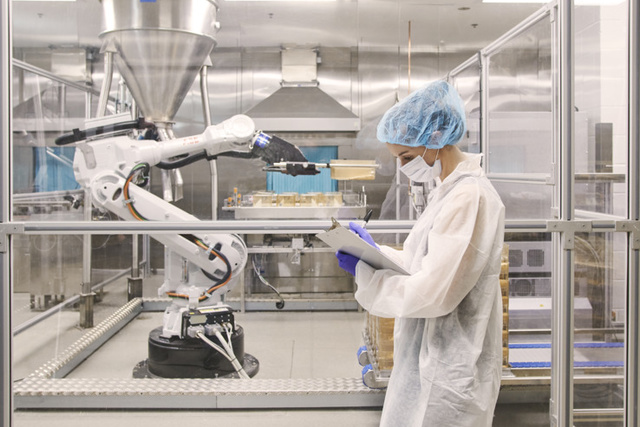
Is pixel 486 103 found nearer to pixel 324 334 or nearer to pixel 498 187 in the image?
pixel 498 187

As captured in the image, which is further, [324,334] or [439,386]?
[324,334]

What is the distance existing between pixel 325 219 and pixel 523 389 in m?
1.14

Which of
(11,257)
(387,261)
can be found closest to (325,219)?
(387,261)

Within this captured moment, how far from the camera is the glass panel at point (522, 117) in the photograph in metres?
2.45

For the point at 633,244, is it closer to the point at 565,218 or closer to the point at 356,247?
the point at 565,218

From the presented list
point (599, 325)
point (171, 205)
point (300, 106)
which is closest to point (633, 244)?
point (599, 325)

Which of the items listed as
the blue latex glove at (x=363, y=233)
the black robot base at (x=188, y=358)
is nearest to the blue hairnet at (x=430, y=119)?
the blue latex glove at (x=363, y=233)

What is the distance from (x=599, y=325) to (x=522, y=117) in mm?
1081

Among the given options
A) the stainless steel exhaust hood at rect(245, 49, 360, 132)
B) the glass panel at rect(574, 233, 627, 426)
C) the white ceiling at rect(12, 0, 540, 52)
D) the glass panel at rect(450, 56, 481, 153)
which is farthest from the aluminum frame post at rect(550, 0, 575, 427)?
the stainless steel exhaust hood at rect(245, 49, 360, 132)

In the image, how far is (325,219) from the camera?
1.99m

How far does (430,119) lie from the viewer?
1.33 metres

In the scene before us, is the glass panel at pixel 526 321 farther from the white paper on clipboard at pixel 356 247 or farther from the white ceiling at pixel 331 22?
the white paper on clipboard at pixel 356 247

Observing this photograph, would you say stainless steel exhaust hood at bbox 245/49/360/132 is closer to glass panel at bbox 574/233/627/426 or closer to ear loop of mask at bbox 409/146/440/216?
ear loop of mask at bbox 409/146/440/216

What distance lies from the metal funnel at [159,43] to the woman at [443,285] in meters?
1.03
